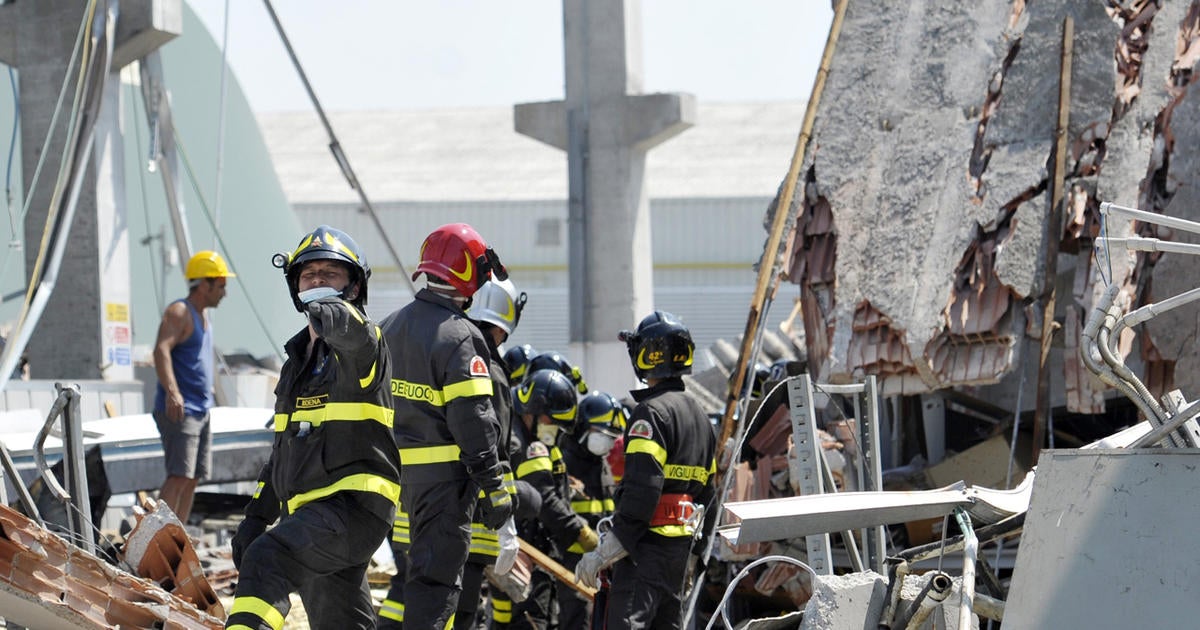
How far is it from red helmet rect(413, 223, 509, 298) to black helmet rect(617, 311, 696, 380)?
82 cm

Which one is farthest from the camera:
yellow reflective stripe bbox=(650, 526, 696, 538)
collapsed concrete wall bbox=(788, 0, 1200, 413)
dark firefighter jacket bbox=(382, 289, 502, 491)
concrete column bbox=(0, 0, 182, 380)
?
concrete column bbox=(0, 0, 182, 380)

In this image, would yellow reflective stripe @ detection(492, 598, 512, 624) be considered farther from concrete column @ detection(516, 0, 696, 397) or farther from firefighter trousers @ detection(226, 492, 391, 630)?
concrete column @ detection(516, 0, 696, 397)

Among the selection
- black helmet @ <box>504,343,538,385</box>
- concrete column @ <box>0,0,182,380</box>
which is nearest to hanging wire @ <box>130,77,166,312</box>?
concrete column @ <box>0,0,182,380</box>

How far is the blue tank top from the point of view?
8484mm

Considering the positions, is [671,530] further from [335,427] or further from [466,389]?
[335,427]

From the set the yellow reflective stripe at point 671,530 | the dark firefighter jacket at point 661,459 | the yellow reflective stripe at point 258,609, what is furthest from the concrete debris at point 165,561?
the yellow reflective stripe at point 671,530

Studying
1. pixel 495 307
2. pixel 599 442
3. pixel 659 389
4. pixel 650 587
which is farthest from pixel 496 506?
pixel 599 442

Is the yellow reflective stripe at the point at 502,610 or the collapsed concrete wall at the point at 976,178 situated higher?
the collapsed concrete wall at the point at 976,178

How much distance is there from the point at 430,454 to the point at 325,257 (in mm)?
1086

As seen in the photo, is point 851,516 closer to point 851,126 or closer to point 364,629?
point 364,629

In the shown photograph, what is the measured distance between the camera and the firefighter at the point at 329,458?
15.2 ft

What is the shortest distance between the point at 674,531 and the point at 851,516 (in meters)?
2.17

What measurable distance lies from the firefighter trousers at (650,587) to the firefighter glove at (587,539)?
3.22 feet

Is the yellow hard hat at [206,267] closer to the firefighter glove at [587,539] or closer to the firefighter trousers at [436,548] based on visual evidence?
the firefighter glove at [587,539]
